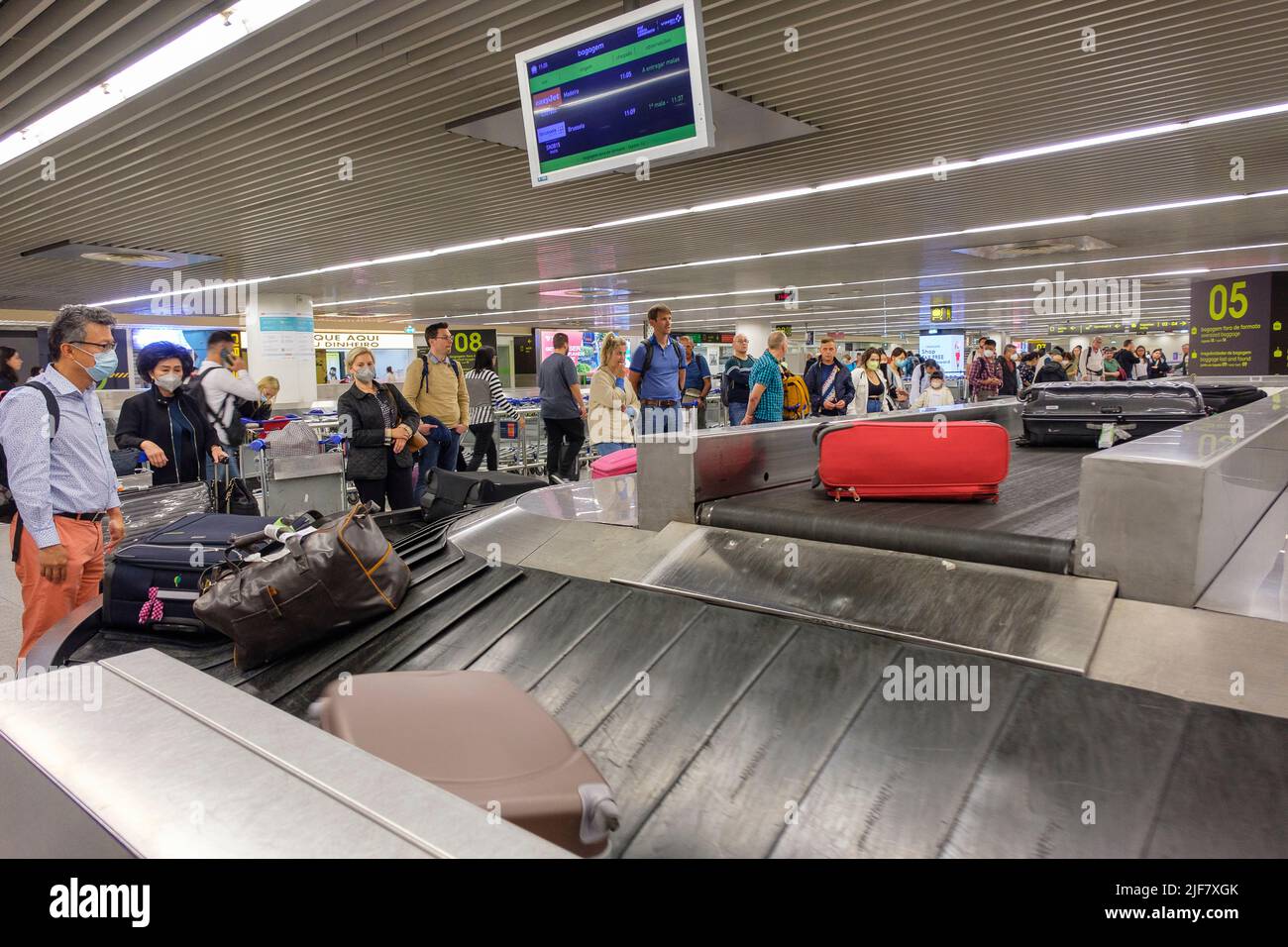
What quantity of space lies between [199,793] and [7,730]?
0.34 metres

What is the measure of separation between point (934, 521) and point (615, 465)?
2.66 metres

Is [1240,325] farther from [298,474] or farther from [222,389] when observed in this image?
[222,389]

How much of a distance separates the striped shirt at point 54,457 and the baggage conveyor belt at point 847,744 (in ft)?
3.56

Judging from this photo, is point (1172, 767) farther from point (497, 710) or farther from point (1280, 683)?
point (497, 710)

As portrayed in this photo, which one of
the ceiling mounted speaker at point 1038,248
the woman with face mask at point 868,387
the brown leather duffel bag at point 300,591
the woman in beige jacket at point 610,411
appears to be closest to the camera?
the brown leather duffel bag at point 300,591

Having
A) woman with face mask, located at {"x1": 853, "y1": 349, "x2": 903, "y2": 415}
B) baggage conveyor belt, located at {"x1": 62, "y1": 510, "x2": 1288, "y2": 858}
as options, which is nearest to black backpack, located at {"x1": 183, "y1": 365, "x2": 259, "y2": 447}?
baggage conveyor belt, located at {"x1": 62, "y1": 510, "x2": 1288, "y2": 858}

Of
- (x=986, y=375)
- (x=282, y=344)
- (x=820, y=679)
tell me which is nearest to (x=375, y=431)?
(x=820, y=679)

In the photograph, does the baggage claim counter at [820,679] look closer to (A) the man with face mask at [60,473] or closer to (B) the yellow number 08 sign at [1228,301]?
(A) the man with face mask at [60,473]

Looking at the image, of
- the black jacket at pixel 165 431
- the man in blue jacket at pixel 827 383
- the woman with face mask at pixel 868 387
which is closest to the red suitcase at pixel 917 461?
the black jacket at pixel 165 431

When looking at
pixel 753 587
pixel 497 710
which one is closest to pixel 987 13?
pixel 753 587

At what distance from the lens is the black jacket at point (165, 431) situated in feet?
17.3

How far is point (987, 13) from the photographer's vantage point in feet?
15.9

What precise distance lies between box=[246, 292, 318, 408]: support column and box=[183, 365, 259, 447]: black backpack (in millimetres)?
11435

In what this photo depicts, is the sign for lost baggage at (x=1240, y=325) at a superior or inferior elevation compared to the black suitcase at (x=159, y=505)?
superior
